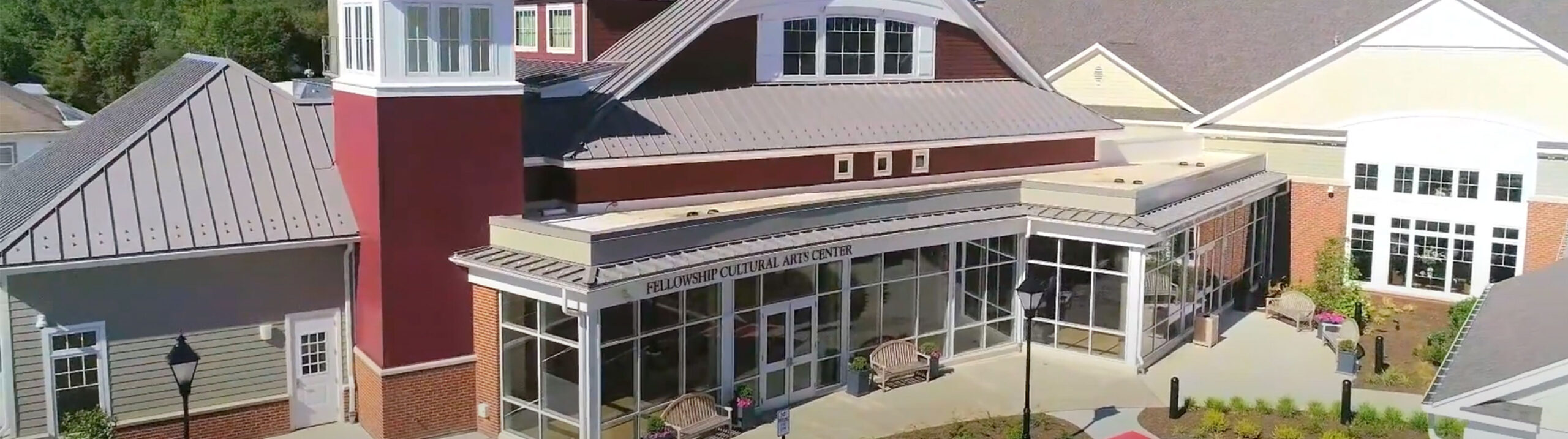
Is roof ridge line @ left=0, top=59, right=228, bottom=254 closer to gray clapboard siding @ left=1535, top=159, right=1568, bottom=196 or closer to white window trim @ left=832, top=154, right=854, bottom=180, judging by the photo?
white window trim @ left=832, top=154, right=854, bottom=180

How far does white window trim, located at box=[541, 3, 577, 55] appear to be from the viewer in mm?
24703

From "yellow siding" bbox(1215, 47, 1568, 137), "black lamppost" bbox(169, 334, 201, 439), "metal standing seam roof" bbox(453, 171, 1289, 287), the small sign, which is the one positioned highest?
"yellow siding" bbox(1215, 47, 1568, 137)

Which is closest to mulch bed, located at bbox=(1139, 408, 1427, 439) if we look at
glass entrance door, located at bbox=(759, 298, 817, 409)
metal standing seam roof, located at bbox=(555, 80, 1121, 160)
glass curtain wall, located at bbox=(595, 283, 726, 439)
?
glass entrance door, located at bbox=(759, 298, 817, 409)

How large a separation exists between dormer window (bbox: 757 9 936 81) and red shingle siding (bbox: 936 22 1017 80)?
262 millimetres

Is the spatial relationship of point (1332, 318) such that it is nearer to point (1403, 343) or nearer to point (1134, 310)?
point (1403, 343)

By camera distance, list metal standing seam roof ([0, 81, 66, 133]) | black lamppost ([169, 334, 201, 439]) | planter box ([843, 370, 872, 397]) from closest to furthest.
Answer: black lamppost ([169, 334, 201, 439]), planter box ([843, 370, 872, 397]), metal standing seam roof ([0, 81, 66, 133])

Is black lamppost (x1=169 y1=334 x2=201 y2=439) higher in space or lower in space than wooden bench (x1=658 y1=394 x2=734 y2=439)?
higher

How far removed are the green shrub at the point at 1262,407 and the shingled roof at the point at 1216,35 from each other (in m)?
13.5

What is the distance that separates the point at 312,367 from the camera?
1811cm

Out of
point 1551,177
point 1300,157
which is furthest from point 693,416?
point 1551,177

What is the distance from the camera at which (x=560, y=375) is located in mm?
17031

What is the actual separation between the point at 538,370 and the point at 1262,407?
1086 centimetres

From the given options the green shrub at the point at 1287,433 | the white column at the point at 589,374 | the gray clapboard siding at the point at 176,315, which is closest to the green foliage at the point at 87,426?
the gray clapboard siding at the point at 176,315

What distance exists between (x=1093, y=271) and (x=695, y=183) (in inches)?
279
